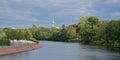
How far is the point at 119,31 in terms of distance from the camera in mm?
115562

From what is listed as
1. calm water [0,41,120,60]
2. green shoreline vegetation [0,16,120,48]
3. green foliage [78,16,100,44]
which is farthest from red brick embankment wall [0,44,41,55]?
green foliage [78,16,100,44]

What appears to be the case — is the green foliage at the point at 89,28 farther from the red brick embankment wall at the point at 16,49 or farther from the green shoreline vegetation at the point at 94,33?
the red brick embankment wall at the point at 16,49

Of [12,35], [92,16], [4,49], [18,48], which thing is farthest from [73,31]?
[4,49]

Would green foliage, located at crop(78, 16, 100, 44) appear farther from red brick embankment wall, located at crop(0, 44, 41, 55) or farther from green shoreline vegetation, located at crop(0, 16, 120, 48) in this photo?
red brick embankment wall, located at crop(0, 44, 41, 55)

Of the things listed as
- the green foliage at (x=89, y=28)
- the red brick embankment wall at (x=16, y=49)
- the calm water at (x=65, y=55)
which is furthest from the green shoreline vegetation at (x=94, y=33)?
the calm water at (x=65, y=55)

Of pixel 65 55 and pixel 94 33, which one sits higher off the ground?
pixel 94 33

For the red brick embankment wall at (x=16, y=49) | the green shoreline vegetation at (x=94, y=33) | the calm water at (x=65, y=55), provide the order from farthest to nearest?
1. the green shoreline vegetation at (x=94, y=33)
2. the red brick embankment wall at (x=16, y=49)
3. the calm water at (x=65, y=55)

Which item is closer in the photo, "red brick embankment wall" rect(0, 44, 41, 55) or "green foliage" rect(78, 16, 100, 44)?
"red brick embankment wall" rect(0, 44, 41, 55)

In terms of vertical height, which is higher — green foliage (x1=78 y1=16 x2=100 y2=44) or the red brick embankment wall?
green foliage (x1=78 y1=16 x2=100 y2=44)

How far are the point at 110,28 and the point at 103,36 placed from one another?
7078mm

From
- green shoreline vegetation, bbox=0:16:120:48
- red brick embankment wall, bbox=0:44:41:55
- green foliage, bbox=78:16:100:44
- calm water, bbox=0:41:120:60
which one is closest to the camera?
calm water, bbox=0:41:120:60

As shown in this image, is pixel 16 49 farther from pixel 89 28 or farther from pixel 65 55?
pixel 89 28

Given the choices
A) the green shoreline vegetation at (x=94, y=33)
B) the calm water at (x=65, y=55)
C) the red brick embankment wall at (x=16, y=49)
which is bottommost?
the calm water at (x=65, y=55)

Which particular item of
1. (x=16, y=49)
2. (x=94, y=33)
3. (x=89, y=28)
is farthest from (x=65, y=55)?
(x=89, y=28)
